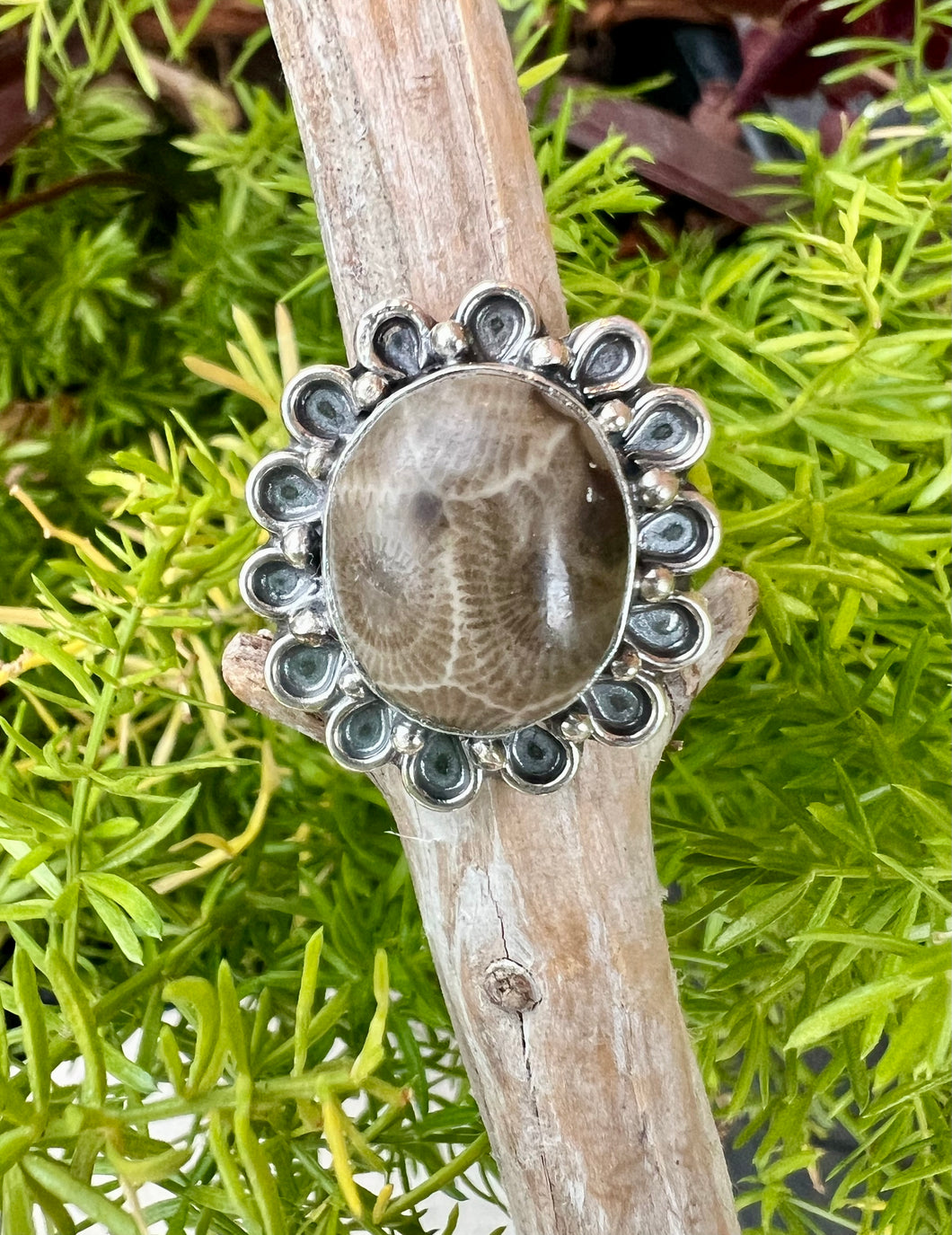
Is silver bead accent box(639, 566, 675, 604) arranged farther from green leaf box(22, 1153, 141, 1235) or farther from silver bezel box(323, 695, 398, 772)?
green leaf box(22, 1153, 141, 1235)

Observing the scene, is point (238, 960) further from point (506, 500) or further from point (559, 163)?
point (559, 163)

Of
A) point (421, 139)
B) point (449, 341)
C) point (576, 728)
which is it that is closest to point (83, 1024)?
point (576, 728)

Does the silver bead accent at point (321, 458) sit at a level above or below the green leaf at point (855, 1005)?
above

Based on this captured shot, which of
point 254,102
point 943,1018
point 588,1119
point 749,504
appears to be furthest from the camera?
point 254,102

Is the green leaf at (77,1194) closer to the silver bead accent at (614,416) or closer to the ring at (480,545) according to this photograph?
the ring at (480,545)

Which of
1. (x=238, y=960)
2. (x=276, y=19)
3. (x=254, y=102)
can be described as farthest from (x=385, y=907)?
(x=254, y=102)

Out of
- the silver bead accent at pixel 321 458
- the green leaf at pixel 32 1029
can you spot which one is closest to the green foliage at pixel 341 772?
the green leaf at pixel 32 1029

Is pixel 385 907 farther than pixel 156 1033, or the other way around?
pixel 385 907
